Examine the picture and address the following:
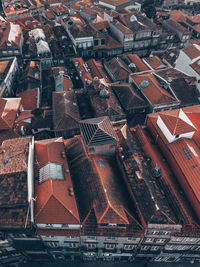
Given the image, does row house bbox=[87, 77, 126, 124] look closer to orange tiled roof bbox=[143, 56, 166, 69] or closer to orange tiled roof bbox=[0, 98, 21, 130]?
orange tiled roof bbox=[0, 98, 21, 130]

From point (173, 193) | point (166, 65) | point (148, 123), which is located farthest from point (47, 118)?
point (166, 65)

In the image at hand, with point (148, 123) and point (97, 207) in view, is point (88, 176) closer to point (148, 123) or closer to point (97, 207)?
point (97, 207)

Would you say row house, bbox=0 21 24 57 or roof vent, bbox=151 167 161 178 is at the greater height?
row house, bbox=0 21 24 57

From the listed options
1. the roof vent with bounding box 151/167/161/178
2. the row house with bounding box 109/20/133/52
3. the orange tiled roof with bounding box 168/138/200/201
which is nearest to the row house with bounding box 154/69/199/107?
the orange tiled roof with bounding box 168/138/200/201

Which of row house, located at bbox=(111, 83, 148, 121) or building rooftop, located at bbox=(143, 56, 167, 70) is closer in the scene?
row house, located at bbox=(111, 83, 148, 121)

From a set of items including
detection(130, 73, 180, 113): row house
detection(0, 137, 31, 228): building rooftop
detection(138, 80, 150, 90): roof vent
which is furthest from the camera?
detection(138, 80, 150, 90): roof vent

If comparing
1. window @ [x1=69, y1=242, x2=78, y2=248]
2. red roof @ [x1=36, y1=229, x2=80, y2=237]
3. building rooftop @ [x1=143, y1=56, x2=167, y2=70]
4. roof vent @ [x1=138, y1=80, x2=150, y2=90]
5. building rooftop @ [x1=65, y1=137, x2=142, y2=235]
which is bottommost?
window @ [x1=69, y1=242, x2=78, y2=248]

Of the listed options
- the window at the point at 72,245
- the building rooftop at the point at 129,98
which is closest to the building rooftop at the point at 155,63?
the building rooftop at the point at 129,98
